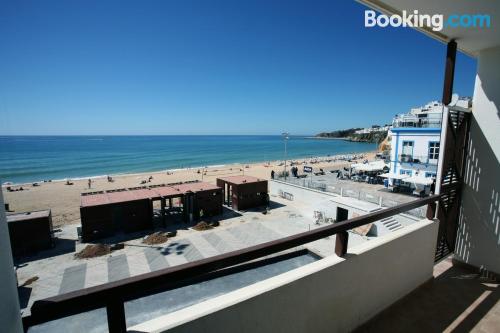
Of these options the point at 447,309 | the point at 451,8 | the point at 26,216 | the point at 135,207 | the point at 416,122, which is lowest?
the point at 135,207

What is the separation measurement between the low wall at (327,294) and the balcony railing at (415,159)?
56.4 ft

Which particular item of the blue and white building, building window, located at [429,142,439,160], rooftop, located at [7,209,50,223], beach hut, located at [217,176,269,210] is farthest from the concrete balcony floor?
building window, located at [429,142,439,160]

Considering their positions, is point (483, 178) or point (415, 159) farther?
point (415, 159)

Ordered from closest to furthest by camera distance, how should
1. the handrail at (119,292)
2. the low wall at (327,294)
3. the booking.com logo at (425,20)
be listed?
the handrail at (119,292) → the low wall at (327,294) → the booking.com logo at (425,20)

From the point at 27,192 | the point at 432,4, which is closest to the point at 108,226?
the point at 432,4

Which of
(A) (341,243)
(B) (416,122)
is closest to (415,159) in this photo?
(B) (416,122)

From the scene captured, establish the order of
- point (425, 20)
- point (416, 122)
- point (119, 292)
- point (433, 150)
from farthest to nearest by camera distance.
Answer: point (416, 122), point (433, 150), point (425, 20), point (119, 292)

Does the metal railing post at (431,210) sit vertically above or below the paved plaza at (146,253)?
above

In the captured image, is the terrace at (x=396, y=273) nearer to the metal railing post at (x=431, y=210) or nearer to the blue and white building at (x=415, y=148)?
the metal railing post at (x=431, y=210)

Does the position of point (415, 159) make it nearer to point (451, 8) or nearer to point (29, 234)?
point (451, 8)

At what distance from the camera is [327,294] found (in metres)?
2.31

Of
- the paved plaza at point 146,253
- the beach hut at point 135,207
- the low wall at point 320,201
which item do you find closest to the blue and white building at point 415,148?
the low wall at point 320,201

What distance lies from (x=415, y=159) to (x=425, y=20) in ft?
60.1

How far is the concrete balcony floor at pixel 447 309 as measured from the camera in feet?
9.47
